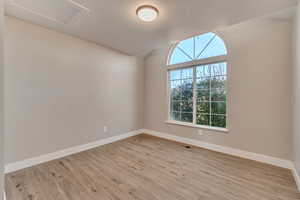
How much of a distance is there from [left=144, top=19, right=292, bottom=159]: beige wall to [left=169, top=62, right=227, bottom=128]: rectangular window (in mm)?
230

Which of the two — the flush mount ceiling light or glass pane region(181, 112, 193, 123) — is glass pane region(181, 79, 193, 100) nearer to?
glass pane region(181, 112, 193, 123)

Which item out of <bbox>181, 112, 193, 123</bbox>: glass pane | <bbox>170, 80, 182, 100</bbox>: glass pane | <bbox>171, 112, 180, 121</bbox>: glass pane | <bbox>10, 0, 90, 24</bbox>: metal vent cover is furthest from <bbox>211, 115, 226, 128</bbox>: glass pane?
<bbox>10, 0, 90, 24</bbox>: metal vent cover

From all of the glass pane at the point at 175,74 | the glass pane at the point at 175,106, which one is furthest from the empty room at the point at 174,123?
the glass pane at the point at 175,106

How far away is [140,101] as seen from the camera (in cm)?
461

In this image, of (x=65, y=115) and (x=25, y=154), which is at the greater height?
(x=65, y=115)

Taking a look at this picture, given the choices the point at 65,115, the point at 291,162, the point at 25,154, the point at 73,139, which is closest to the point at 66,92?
the point at 65,115

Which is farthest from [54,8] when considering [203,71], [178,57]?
[203,71]

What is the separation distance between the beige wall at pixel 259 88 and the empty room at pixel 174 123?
0.06 ft

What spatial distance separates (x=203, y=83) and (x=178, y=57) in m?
1.07

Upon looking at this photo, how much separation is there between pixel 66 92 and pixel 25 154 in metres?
1.28

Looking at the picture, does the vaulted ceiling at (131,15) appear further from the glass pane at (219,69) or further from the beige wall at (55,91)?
the glass pane at (219,69)

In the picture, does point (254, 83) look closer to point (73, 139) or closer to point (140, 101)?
point (140, 101)

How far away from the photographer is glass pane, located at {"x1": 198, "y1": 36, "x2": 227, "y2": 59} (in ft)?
10.4

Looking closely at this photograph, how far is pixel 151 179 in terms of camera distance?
→ 6.89 feet
